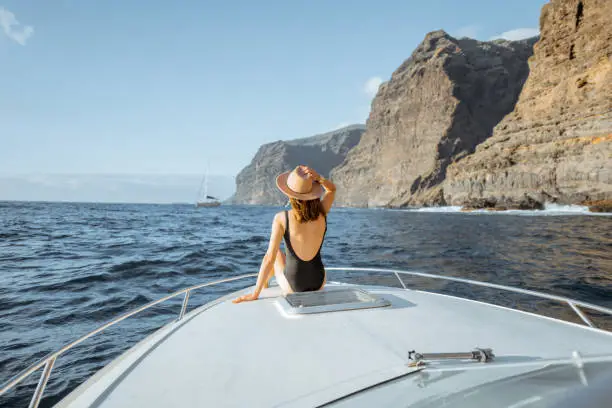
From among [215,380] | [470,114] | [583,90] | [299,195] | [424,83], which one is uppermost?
[424,83]

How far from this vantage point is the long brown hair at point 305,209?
9.91ft

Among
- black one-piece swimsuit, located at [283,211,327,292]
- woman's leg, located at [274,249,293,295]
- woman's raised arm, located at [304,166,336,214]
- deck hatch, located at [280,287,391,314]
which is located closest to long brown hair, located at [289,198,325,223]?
woman's raised arm, located at [304,166,336,214]

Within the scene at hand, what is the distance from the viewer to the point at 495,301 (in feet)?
19.5

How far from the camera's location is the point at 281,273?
330cm

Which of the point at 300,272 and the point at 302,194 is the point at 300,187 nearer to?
the point at 302,194

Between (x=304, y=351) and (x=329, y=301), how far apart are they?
675mm

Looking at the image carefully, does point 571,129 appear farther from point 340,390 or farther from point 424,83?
point 424,83

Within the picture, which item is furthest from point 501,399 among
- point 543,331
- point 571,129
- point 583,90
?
point 583,90

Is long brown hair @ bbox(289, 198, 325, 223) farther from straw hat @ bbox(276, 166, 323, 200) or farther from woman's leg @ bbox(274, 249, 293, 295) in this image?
woman's leg @ bbox(274, 249, 293, 295)

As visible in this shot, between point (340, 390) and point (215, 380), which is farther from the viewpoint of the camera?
point (215, 380)

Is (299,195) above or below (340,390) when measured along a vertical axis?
above

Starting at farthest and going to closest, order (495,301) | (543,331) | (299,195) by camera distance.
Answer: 1. (495,301)
2. (299,195)
3. (543,331)

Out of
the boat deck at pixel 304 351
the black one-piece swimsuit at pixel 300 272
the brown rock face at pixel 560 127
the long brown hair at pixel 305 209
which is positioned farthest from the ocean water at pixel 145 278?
the brown rock face at pixel 560 127

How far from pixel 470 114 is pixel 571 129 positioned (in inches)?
1858
